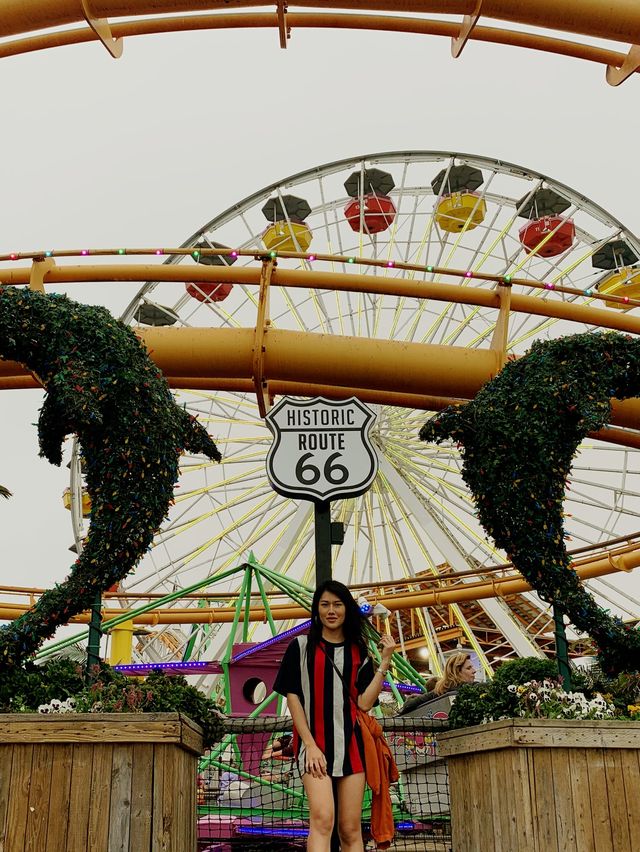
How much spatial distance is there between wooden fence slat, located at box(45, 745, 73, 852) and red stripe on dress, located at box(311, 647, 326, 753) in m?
1.00

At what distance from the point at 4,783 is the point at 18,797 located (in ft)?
0.26

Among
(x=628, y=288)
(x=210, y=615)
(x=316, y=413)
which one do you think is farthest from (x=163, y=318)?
(x=316, y=413)

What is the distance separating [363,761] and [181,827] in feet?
2.78

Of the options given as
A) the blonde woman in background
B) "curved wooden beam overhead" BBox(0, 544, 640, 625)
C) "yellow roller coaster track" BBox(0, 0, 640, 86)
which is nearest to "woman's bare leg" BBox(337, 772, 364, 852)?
the blonde woman in background

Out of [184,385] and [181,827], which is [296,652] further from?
[184,385]

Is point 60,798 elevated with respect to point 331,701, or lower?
lower

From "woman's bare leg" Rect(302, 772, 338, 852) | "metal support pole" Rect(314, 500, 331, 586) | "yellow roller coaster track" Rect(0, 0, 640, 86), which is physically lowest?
"woman's bare leg" Rect(302, 772, 338, 852)

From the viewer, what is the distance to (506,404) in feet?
17.1

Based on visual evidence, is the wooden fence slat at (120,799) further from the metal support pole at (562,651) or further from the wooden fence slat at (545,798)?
the metal support pole at (562,651)

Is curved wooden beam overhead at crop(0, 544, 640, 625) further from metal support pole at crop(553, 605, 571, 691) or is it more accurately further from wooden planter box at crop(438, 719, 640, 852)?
wooden planter box at crop(438, 719, 640, 852)

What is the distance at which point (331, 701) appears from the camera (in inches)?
155

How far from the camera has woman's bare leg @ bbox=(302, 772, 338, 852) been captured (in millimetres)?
3660

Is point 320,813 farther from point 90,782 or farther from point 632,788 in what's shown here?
point 632,788

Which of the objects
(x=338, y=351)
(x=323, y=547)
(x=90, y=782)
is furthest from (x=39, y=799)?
(x=338, y=351)
